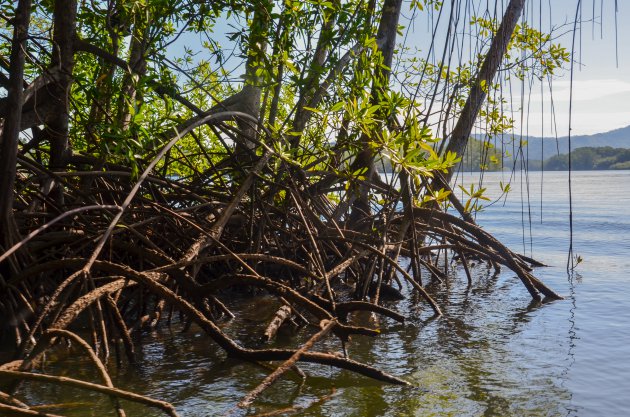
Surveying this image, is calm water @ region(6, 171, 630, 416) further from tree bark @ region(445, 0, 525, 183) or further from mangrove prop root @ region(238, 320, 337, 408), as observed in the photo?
tree bark @ region(445, 0, 525, 183)

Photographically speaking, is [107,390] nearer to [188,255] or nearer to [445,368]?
[188,255]

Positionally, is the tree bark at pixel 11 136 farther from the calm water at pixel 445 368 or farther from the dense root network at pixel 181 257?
the calm water at pixel 445 368

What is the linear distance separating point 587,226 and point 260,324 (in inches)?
437

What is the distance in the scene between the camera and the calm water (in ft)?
10.4

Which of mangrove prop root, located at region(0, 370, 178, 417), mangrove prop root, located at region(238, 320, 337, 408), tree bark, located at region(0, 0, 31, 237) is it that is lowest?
mangrove prop root, located at region(238, 320, 337, 408)

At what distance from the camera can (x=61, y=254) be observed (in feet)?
14.0

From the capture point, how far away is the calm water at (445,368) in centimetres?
316

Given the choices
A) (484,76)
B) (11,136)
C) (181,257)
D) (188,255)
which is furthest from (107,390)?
(484,76)

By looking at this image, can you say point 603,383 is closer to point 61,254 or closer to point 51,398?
point 51,398

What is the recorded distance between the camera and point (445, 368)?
374cm

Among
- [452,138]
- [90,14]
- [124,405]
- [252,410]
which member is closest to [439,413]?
[252,410]

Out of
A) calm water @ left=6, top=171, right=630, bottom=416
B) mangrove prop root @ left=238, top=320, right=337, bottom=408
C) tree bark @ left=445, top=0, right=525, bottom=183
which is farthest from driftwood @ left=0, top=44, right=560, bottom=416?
tree bark @ left=445, top=0, right=525, bottom=183

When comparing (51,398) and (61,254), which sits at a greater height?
(61,254)

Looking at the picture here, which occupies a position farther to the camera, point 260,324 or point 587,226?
point 587,226
